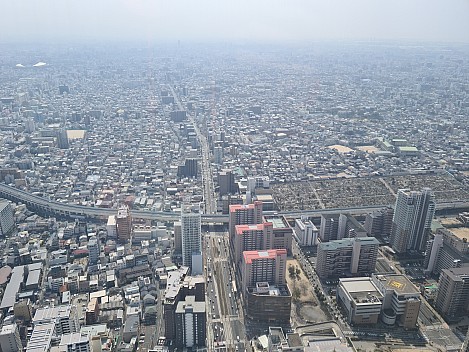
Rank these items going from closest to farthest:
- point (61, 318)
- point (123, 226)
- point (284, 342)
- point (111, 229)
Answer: point (284, 342) → point (61, 318) → point (123, 226) → point (111, 229)

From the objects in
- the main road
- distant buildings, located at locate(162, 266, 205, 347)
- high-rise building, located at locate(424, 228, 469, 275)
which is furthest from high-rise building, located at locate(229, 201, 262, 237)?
high-rise building, located at locate(424, 228, 469, 275)

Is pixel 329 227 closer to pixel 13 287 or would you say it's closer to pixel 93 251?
pixel 93 251

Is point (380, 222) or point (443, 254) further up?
point (443, 254)

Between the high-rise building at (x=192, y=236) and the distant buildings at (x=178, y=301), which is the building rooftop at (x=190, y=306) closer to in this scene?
the distant buildings at (x=178, y=301)

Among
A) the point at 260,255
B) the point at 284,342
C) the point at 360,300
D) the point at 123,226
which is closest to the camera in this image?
the point at 284,342

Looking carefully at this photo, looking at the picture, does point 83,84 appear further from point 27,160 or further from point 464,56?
point 464,56

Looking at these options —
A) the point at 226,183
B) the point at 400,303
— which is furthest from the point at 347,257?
the point at 226,183

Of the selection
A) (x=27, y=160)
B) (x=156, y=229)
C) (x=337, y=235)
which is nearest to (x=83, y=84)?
(x=27, y=160)

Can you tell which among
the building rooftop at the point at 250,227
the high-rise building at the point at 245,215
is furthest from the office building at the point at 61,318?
the high-rise building at the point at 245,215
